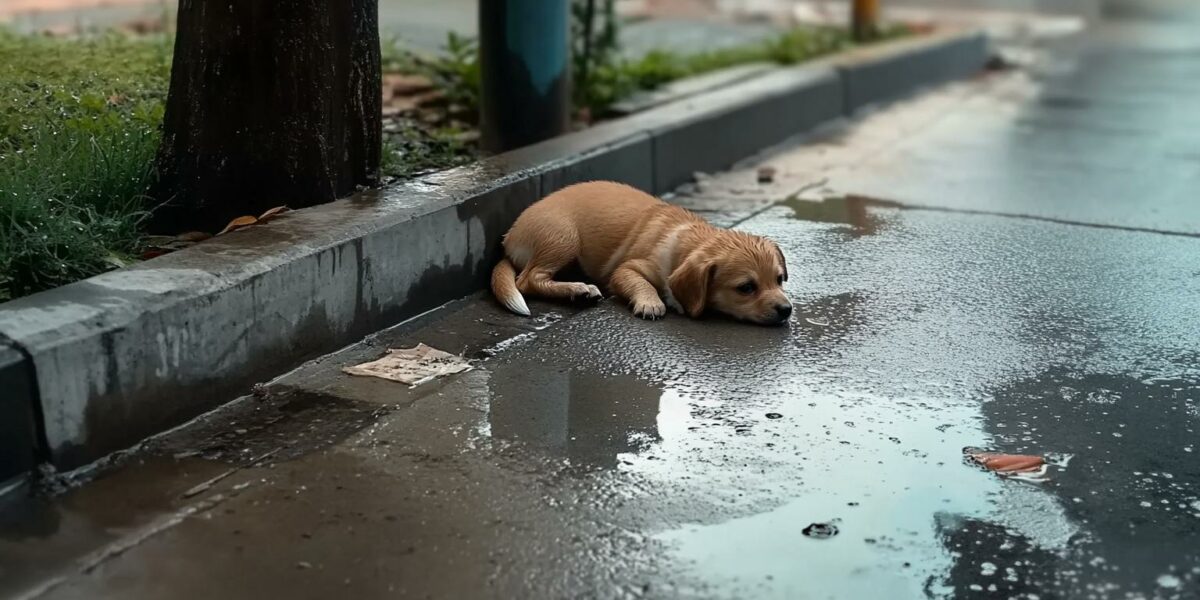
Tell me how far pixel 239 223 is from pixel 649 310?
156 centimetres

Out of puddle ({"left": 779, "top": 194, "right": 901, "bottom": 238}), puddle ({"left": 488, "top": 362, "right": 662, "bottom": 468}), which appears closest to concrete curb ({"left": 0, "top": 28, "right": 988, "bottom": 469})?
puddle ({"left": 488, "top": 362, "right": 662, "bottom": 468})

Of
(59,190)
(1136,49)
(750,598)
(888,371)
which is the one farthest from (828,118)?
(1136,49)

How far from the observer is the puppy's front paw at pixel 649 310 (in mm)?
5020

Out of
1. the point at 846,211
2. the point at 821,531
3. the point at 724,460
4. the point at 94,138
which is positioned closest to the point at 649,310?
the point at 724,460

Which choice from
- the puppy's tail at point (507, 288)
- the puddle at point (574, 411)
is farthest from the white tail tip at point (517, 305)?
the puddle at point (574, 411)

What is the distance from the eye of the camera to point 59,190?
4383mm

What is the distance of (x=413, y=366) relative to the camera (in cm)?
445

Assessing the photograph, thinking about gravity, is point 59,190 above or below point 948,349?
above

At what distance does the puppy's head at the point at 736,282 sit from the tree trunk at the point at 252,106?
4.78ft

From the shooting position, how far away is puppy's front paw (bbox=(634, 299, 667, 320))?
502 cm

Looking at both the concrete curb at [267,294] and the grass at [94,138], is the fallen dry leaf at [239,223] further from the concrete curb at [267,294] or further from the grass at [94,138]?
the grass at [94,138]

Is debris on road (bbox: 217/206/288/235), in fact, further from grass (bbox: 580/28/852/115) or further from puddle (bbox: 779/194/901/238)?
grass (bbox: 580/28/852/115)

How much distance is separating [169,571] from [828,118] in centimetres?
767

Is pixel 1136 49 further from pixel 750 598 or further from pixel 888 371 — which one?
pixel 750 598
